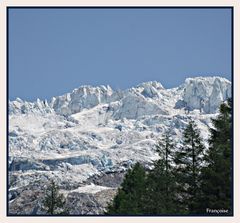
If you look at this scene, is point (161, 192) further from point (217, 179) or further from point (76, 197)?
point (76, 197)

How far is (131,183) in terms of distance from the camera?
24.2 metres

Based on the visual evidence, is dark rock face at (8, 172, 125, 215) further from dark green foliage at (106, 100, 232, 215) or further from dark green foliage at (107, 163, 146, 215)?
dark green foliage at (106, 100, 232, 215)

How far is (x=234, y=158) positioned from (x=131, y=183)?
43.7 feet

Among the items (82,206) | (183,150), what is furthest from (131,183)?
(82,206)

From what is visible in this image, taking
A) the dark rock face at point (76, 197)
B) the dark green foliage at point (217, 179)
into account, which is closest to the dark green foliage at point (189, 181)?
the dark green foliage at point (217, 179)

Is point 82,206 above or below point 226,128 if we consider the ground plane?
below

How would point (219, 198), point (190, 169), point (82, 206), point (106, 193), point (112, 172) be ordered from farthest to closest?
point (112, 172) < point (106, 193) < point (82, 206) < point (190, 169) < point (219, 198)

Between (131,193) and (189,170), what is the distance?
4116 millimetres

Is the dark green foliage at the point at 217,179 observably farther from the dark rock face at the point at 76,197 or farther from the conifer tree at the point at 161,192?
the dark rock face at the point at 76,197

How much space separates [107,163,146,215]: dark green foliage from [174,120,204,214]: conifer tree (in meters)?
1.57

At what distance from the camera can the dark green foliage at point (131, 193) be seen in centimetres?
1900

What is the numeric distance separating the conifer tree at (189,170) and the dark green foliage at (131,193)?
5.15ft
